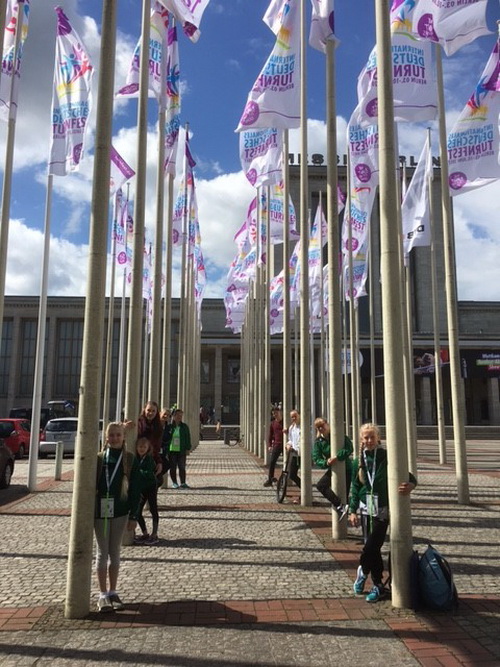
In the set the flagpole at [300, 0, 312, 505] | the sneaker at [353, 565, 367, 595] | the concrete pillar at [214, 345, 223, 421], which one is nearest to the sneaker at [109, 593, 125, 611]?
the sneaker at [353, 565, 367, 595]

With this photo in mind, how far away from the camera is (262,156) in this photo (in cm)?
1680

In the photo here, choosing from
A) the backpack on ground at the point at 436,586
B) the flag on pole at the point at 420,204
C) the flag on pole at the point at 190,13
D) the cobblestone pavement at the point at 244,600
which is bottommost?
the cobblestone pavement at the point at 244,600

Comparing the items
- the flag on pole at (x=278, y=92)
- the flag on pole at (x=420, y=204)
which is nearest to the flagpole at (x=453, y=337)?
the flag on pole at (x=420, y=204)

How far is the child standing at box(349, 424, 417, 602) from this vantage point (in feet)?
20.6

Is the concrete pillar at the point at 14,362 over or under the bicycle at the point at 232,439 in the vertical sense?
over

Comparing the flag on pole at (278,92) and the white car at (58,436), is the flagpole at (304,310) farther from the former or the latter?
the white car at (58,436)

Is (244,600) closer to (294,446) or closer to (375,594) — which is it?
(375,594)

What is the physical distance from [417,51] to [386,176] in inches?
243

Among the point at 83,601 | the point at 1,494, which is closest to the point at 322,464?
the point at 83,601

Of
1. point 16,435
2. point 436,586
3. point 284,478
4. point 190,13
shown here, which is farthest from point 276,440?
point 16,435

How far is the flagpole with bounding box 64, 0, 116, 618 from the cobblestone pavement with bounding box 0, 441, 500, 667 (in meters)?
0.48

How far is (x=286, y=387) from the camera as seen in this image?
16984 millimetres

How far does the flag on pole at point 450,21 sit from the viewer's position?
423 inches

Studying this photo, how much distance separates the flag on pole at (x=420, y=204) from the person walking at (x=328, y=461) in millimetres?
Result: 8381
